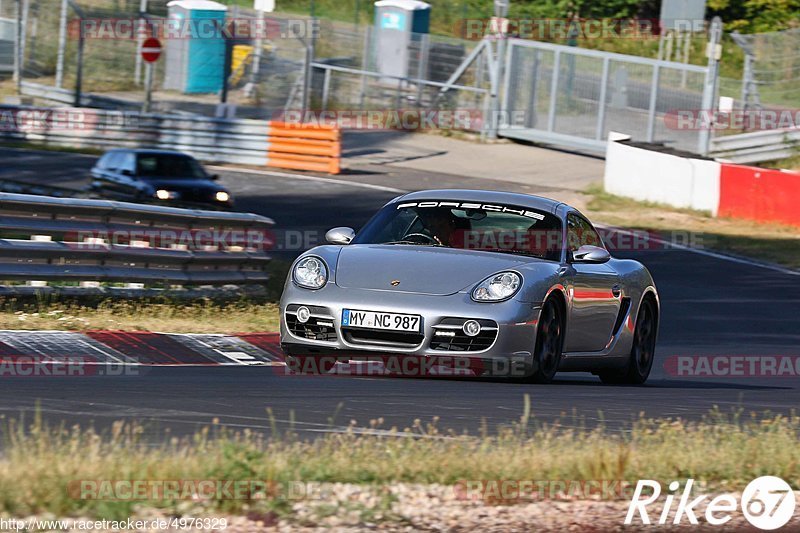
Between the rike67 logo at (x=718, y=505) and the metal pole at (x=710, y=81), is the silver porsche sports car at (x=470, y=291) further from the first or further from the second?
the metal pole at (x=710, y=81)

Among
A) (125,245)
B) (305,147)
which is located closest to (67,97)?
(305,147)

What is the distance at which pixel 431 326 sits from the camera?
328 inches

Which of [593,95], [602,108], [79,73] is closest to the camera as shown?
[602,108]

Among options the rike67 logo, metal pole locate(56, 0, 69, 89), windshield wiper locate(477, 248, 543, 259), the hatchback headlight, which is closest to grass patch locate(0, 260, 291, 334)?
windshield wiper locate(477, 248, 543, 259)

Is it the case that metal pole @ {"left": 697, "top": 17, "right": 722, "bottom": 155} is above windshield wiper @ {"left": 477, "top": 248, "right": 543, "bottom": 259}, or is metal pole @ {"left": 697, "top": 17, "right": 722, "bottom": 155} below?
above

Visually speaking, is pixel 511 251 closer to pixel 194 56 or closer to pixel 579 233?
pixel 579 233

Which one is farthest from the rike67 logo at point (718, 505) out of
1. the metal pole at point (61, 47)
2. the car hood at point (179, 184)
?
the metal pole at point (61, 47)

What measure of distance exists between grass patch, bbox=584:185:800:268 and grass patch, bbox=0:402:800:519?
15274 mm

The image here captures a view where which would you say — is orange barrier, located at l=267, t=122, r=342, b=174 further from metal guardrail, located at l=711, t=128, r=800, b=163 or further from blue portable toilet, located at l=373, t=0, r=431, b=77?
metal guardrail, located at l=711, t=128, r=800, b=163

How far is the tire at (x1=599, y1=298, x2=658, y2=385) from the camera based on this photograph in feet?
33.9

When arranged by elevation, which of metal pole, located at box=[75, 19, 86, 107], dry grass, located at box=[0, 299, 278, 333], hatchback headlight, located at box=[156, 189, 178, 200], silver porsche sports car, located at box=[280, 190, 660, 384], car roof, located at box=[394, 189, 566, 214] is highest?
metal pole, located at box=[75, 19, 86, 107]

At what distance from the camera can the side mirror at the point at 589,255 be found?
9.29m

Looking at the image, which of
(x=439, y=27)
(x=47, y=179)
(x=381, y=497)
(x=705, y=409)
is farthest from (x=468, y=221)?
(x=439, y=27)

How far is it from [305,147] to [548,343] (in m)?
23.2
